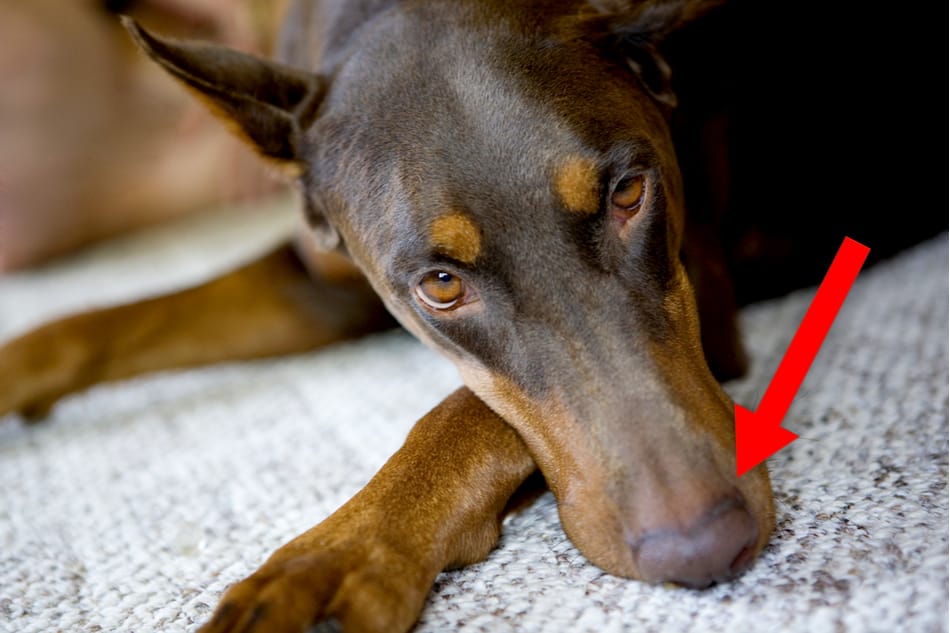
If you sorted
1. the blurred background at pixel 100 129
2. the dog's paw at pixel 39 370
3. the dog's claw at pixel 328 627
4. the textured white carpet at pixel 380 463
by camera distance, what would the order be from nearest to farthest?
the dog's claw at pixel 328 627, the textured white carpet at pixel 380 463, the dog's paw at pixel 39 370, the blurred background at pixel 100 129

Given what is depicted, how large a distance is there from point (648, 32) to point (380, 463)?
103 centimetres

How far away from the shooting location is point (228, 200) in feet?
15.0

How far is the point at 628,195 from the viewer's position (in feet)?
5.65

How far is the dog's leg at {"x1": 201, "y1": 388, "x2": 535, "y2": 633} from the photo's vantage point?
4.54ft

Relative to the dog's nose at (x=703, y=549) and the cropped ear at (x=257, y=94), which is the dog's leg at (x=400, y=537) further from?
the cropped ear at (x=257, y=94)

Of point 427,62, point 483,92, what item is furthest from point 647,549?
point 427,62

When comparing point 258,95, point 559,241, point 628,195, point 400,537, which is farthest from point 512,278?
point 258,95

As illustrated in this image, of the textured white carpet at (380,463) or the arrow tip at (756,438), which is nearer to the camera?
the textured white carpet at (380,463)

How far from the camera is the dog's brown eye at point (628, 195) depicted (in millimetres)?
1710

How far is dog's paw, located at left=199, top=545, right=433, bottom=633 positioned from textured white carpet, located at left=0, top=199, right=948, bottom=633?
0.25ft

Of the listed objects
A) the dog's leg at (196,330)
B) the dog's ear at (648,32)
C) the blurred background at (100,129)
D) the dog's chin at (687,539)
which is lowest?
the blurred background at (100,129)

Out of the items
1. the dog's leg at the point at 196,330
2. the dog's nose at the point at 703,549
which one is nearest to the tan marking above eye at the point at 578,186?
the dog's nose at the point at 703,549

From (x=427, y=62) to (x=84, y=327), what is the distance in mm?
1317

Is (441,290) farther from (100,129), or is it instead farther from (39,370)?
(100,129)
